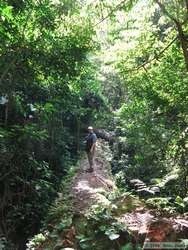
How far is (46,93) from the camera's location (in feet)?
47.3

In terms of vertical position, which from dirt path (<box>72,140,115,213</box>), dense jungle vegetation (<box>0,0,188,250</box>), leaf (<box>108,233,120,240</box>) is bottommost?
leaf (<box>108,233,120,240</box>)

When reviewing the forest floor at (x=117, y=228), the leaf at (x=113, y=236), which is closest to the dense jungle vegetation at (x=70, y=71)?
the forest floor at (x=117, y=228)

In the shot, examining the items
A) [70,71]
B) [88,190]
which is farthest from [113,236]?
[70,71]

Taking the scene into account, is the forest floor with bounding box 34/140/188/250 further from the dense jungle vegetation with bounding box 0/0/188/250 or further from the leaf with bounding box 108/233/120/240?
the dense jungle vegetation with bounding box 0/0/188/250

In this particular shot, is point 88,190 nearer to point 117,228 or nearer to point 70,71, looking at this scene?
point 70,71

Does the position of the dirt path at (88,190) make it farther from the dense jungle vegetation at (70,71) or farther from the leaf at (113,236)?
the leaf at (113,236)

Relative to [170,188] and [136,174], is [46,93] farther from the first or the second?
[170,188]

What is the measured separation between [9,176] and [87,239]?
198 inches

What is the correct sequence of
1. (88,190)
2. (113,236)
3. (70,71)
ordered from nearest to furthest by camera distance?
(113,236)
(70,71)
(88,190)

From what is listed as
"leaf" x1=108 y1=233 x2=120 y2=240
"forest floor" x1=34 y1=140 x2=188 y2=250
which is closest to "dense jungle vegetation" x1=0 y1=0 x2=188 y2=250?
"forest floor" x1=34 y1=140 x2=188 y2=250

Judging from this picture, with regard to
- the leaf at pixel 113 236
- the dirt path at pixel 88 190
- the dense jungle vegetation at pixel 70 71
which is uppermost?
the dense jungle vegetation at pixel 70 71

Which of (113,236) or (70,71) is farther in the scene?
(70,71)

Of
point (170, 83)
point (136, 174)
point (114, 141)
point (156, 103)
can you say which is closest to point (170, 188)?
point (170, 83)

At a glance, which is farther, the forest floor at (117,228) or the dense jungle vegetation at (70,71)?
the dense jungle vegetation at (70,71)
